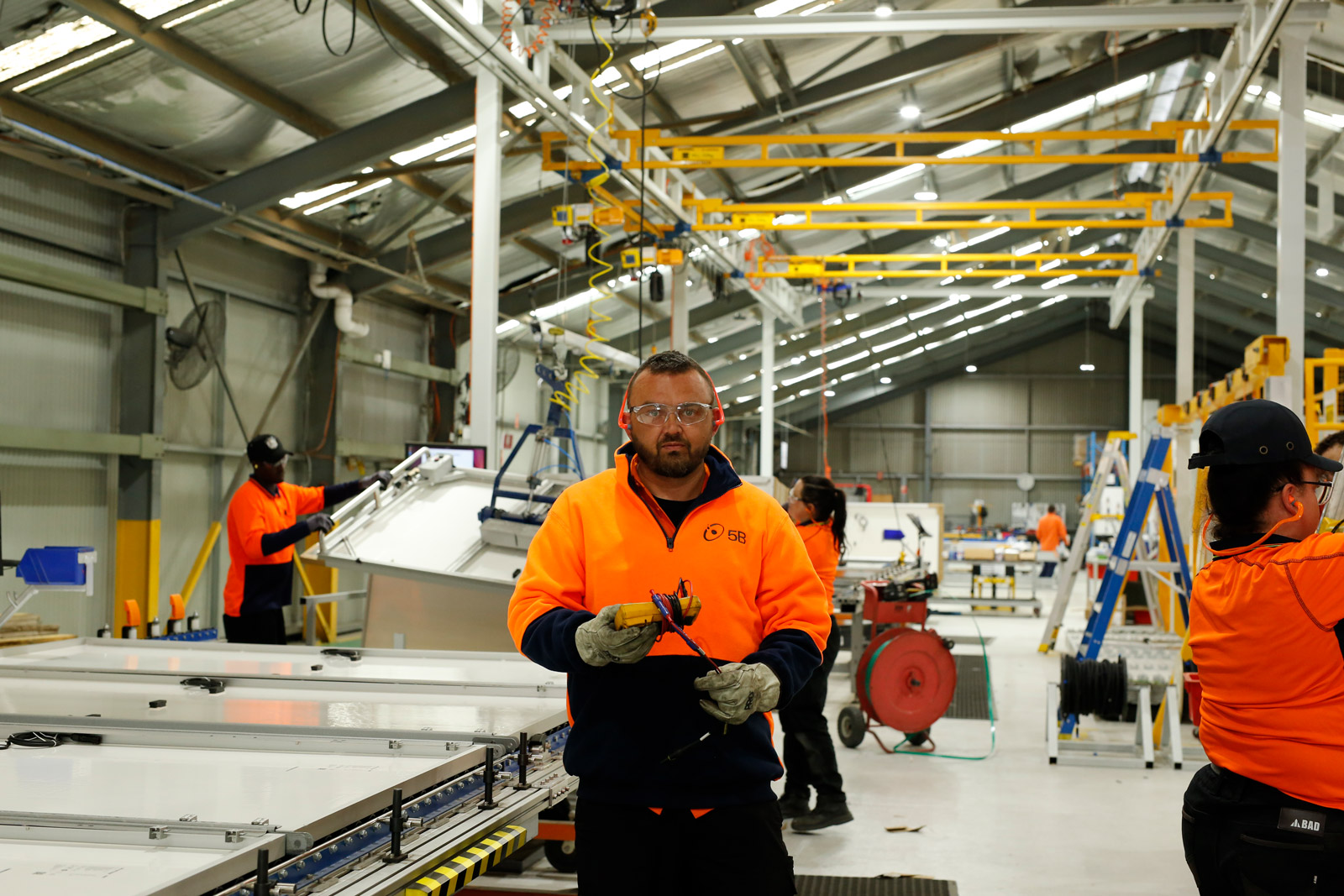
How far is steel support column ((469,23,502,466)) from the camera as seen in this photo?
25.8 ft

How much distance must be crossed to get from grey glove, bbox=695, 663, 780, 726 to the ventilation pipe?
11430 mm

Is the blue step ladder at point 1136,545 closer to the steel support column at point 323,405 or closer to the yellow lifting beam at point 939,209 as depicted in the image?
the yellow lifting beam at point 939,209

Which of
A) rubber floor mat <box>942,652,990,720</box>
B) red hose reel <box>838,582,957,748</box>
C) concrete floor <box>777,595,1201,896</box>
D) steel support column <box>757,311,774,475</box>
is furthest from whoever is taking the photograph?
steel support column <box>757,311,774,475</box>

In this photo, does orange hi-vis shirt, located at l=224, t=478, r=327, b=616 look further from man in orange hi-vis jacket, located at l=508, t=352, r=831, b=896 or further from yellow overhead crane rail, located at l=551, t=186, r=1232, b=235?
yellow overhead crane rail, located at l=551, t=186, r=1232, b=235

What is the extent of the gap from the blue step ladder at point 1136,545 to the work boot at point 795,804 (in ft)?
8.08

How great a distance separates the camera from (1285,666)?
2055 mm

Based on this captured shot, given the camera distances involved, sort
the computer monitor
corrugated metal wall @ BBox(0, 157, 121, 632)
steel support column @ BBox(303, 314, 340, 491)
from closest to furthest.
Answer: the computer monitor < corrugated metal wall @ BBox(0, 157, 121, 632) < steel support column @ BBox(303, 314, 340, 491)

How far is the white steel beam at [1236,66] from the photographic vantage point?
7934 mm

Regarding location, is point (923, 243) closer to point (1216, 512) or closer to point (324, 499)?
point (324, 499)

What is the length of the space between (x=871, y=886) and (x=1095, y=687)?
2.75 meters

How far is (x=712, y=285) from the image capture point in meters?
15.6

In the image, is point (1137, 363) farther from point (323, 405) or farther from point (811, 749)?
point (811, 749)

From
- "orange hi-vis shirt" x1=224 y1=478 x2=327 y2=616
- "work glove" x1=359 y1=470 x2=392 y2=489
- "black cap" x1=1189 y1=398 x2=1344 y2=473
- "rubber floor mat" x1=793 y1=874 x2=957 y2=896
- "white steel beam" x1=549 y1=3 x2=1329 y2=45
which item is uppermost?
"white steel beam" x1=549 y1=3 x2=1329 y2=45

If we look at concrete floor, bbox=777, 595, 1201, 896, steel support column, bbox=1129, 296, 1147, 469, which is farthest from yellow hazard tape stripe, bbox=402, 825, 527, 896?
steel support column, bbox=1129, 296, 1147, 469
